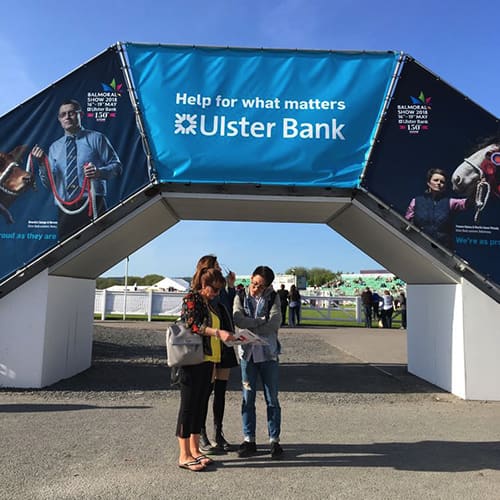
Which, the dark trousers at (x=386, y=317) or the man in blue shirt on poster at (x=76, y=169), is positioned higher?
the man in blue shirt on poster at (x=76, y=169)

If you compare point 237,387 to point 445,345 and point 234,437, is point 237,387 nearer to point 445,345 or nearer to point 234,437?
point 234,437

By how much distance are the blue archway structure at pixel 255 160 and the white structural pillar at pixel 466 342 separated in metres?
0.03

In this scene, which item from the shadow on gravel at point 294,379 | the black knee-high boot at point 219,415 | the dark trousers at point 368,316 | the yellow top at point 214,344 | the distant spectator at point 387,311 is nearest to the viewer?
the yellow top at point 214,344

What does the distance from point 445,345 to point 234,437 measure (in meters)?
4.39

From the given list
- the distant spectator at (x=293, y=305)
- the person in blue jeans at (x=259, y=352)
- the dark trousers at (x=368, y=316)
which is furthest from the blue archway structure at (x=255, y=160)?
the dark trousers at (x=368, y=316)

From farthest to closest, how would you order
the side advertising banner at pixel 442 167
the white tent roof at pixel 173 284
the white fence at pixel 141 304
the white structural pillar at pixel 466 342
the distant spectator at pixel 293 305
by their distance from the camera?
the white tent roof at pixel 173 284, the white fence at pixel 141 304, the distant spectator at pixel 293 305, the side advertising banner at pixel 442 167, the white structural pillar at pixel 466 342

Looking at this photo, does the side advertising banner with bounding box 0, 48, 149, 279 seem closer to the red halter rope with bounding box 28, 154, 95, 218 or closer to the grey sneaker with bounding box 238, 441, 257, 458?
the red halter rope with bounding box 28, 154, 95, 218

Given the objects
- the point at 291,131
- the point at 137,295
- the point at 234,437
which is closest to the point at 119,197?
the point at 291,131

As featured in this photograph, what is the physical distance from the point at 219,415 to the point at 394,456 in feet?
5.98

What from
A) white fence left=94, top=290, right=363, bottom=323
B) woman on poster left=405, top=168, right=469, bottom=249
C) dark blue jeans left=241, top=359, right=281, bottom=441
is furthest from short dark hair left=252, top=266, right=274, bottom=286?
white fence left=94, top=290, right=363, bottom=323

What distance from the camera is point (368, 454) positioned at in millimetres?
4652

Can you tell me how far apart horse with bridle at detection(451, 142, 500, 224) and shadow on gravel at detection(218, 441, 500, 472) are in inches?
161

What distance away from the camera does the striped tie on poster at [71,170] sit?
7.56m

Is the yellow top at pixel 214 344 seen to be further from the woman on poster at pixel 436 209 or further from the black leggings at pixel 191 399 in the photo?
the woman on poster at pixel 436 209
